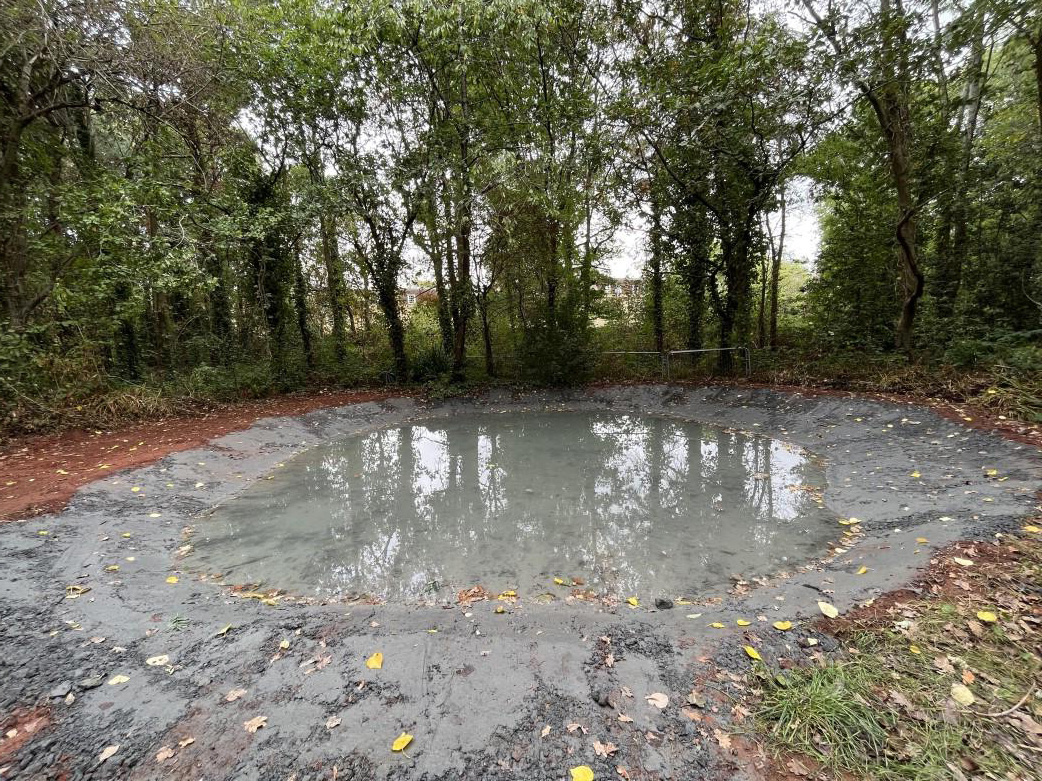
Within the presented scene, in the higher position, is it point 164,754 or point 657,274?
point 657,274

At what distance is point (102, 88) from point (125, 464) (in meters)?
6.37

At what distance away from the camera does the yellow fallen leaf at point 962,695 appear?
6.18ft

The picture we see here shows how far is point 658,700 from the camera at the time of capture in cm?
214

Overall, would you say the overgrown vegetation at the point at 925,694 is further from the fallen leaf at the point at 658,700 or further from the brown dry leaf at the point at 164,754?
the brown dry leaf at the point at 164,754

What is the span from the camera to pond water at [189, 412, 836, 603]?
384cm

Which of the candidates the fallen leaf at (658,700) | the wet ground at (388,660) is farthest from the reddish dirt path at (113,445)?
the fallen leaf at (658,700)

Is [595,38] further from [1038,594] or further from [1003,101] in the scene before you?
[1038,594]

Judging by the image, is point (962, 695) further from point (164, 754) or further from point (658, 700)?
point (164, 754)

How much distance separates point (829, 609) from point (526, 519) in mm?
2961

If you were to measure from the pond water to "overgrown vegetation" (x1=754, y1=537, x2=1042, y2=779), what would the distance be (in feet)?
4.24

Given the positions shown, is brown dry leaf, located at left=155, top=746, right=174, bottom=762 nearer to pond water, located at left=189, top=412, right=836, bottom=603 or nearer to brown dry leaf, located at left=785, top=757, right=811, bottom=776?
pond water, located at left=189, top=412, right=836, bottom=603

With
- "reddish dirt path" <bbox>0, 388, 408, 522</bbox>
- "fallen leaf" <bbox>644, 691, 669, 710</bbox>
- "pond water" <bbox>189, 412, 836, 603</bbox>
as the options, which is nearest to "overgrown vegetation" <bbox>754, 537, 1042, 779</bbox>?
"fallen leaf" <bbox>644, 691, 669, 710</bbox>

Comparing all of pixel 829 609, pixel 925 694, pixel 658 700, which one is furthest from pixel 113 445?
pixel 925 694

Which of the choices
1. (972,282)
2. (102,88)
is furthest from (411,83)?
(972,282)
